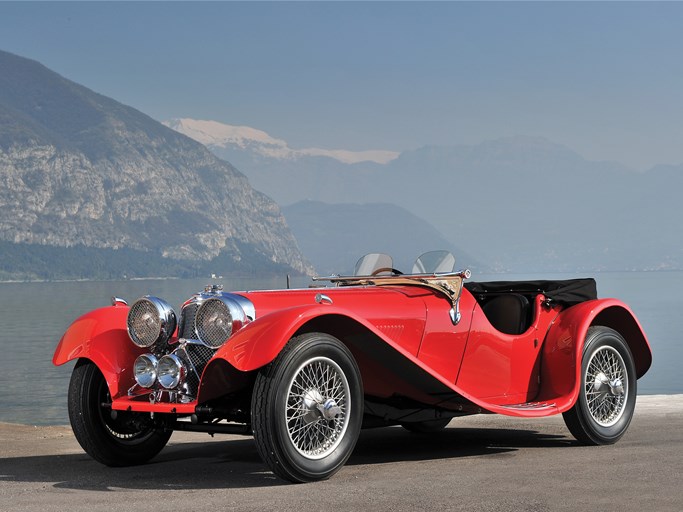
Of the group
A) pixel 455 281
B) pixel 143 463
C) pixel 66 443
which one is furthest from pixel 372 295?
pixel 66 443

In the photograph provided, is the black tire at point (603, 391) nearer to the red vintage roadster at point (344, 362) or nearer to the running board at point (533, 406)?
the red vintage roadster at point (344, 362)

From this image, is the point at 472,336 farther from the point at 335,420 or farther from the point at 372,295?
the point at 335,420

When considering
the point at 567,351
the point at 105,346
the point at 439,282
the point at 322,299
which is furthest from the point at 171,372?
the point at 567,351

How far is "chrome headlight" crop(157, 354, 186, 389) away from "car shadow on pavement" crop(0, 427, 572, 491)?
0.68 meters

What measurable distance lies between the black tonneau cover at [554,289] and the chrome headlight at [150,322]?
291cm

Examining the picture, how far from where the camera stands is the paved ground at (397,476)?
5.89m

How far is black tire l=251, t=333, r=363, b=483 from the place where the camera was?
641 cm

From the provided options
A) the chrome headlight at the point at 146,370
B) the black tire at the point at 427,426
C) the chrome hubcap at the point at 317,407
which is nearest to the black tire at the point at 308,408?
the chrome hubcap at the point at 317,407

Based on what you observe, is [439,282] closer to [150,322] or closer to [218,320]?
[218,320]

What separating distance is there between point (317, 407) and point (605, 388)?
10.9ft

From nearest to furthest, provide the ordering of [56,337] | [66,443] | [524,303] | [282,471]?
1. [282,471]
2. [524,303]
3. [66,443]
4. [56,337]

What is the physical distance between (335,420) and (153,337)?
1581 mm

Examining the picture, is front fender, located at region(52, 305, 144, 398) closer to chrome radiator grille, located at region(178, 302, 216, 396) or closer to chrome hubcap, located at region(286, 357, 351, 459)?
chrome radiator grille, located at region(178, 302, 216, 396)

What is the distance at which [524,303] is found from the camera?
29.5ft
